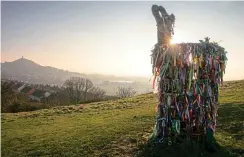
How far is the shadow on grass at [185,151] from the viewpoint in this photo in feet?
31.9

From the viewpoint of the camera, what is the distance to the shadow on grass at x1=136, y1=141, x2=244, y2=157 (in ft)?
31.9

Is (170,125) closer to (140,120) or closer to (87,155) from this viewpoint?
(87,155)

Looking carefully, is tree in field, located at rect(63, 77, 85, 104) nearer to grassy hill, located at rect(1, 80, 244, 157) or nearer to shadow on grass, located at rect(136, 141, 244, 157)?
grassy hill, located at rect(1, 80, 244, 157)

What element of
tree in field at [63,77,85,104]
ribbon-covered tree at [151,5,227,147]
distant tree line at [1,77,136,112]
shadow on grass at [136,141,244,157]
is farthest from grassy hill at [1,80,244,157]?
tree in field at [63,77,85,104]

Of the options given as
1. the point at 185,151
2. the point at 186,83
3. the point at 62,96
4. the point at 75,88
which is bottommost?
the point at 62,96

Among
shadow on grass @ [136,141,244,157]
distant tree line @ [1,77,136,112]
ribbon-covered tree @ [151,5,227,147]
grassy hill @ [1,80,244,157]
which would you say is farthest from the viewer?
distant tree line @ [1,77,136,112]

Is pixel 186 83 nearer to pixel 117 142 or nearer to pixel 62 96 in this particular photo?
pixel 117 142

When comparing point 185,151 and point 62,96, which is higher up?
point 185,151

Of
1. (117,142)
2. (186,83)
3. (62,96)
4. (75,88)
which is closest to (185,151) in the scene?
(186,83)

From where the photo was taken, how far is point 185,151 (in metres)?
9.88

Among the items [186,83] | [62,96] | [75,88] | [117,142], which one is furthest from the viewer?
[75,88]

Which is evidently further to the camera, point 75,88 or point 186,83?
Result: point 75,88

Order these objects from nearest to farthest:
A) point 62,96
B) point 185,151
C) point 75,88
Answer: point 185,151 < point 62,96 < point 75,88

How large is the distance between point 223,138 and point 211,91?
7.15 ft
